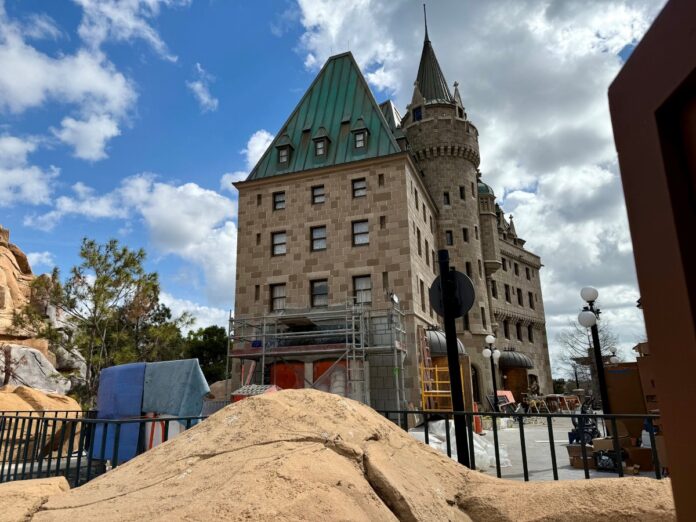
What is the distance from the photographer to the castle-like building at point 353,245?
70.5 ft

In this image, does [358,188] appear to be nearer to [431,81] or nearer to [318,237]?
[318,237]

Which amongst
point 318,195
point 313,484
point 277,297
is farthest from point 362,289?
point 313,484

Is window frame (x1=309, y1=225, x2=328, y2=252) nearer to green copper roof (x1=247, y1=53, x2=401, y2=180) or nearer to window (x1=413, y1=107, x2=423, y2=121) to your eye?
green copper roof (x1=247, y1=53, x2=401, y2=180)

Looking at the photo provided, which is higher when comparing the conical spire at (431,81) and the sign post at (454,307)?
the conical spire at (431,81)

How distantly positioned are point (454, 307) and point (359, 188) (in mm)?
19640

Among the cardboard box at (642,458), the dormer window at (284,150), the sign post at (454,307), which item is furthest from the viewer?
the dormer window at (284,150)

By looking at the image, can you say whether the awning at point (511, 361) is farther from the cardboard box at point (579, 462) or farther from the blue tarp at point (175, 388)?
the blue tarp at point (175, 388)

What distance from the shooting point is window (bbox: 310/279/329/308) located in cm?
2398

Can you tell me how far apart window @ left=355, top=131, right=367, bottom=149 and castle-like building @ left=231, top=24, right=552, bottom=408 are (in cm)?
7

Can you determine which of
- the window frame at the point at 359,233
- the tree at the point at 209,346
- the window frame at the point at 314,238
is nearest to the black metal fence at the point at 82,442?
the window frame at the point at 314,238

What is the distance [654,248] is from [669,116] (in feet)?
1.52

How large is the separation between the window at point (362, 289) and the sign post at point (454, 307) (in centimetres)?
1698

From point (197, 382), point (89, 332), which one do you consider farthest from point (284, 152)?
point (197, 382)

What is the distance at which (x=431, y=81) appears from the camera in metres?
36.2
